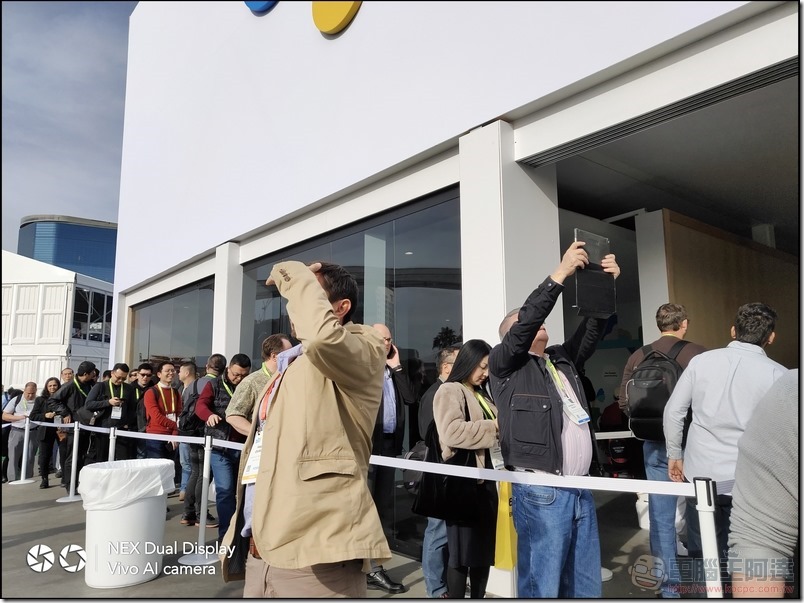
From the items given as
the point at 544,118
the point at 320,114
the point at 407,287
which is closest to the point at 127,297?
the point at 320,114

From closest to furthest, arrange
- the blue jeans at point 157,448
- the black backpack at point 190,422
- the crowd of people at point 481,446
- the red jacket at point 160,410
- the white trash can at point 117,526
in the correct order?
the crowd of people at point 481,446 → the white trash can at point 117,526 → the black backpack at point 190,422 → the red jacket at point 160,410 → the blue jeans at point 157,448

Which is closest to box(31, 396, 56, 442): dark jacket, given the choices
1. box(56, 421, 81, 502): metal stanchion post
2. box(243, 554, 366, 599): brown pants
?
box(56, 421, 81, 502): metal stanchion post

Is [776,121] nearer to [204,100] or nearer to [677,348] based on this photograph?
[677,348]

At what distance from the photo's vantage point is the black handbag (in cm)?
326

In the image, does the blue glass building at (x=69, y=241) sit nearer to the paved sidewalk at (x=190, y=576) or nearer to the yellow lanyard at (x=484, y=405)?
the paved sidewalk at (x=190, y=576)

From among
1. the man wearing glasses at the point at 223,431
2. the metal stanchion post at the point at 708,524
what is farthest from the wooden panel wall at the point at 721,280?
the man wearing glasses at the point at 223,431

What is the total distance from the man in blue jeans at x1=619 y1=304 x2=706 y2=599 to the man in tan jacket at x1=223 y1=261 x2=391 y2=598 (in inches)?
73.1

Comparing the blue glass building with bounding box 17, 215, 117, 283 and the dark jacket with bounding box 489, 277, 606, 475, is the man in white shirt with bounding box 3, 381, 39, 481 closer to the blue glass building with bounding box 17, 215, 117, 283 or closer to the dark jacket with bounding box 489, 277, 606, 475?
the dark jacket with bounding box 489, 277, 606, 475

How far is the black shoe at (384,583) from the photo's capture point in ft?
14.1

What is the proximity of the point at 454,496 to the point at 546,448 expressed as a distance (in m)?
0.78

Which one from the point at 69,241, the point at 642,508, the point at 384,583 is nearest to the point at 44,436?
the point at 384,583

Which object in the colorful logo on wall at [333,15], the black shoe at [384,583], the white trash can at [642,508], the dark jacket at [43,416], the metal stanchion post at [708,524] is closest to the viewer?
the metal stanchion post at [708,524]

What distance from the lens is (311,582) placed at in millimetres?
1825

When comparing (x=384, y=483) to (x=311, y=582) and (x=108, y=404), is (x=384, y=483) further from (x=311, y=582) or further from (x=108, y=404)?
(x=108, y=404)
